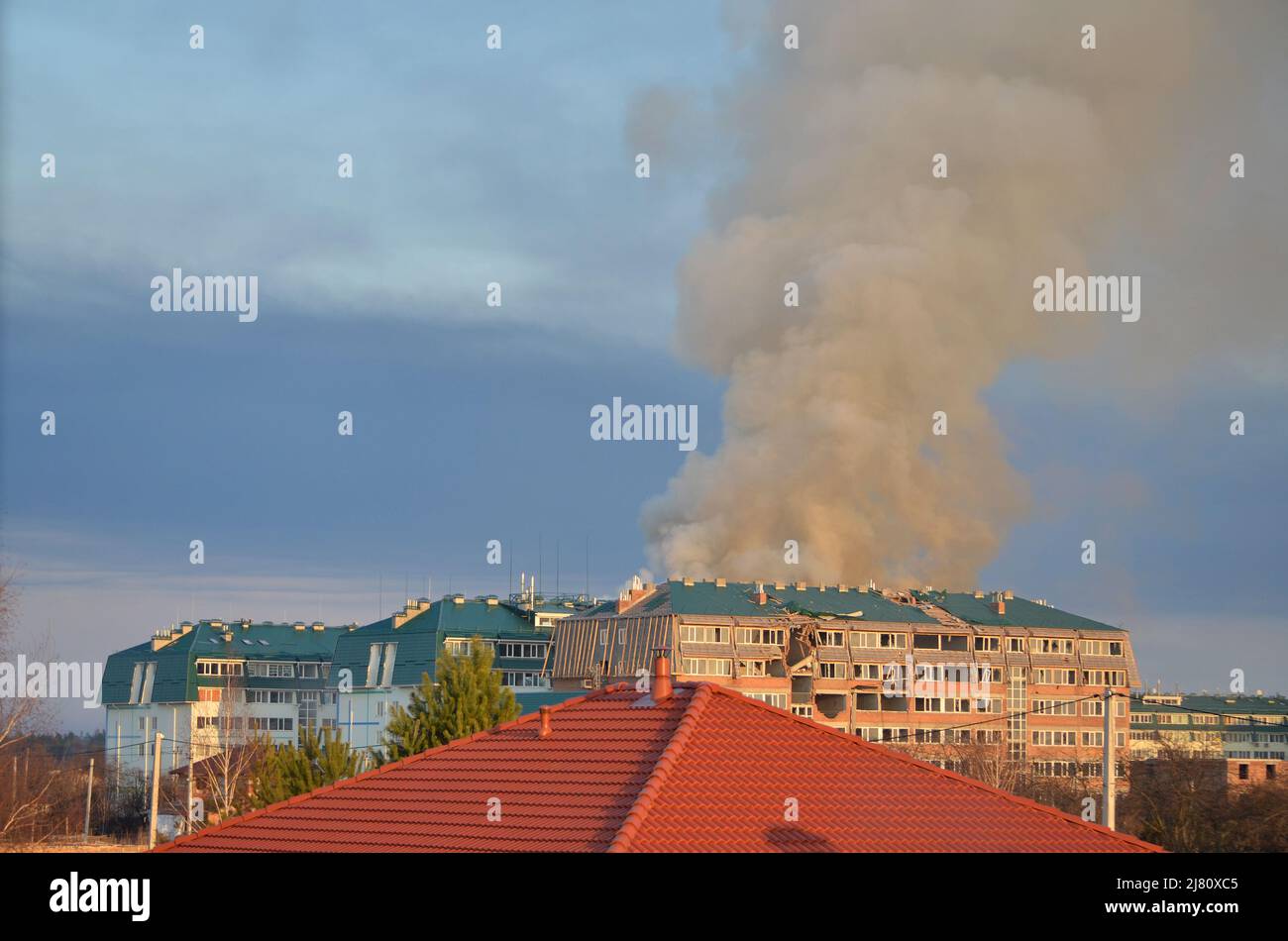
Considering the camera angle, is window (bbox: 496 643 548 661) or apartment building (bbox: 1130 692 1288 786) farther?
apartment building (bbox: 1130 692 1288 786)

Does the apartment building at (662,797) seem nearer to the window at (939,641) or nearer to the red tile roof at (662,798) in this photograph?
the red tile roof at (662,798)

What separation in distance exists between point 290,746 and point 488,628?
73199mm

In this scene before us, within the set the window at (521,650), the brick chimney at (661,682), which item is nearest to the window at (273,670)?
the window at (521,650)

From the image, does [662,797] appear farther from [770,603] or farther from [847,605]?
[847,605]

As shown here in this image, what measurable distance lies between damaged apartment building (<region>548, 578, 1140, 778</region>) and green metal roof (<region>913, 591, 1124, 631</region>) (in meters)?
0.28

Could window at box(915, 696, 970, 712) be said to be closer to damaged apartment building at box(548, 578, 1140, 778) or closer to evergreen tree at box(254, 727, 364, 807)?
damaged apartment building at box(548, 578, 1140, 778)

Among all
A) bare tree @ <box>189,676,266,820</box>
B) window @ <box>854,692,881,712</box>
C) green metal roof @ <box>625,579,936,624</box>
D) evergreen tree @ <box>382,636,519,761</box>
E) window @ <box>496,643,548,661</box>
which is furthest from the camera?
window @ <box>496,643,548,661</box>

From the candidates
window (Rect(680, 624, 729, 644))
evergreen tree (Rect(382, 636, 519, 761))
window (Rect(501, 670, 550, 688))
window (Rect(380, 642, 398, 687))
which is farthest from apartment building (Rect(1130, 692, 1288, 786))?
evergreen tree (Rect(382, 636, 519, 761))

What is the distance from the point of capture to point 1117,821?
62469mm

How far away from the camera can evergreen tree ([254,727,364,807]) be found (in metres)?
39.4

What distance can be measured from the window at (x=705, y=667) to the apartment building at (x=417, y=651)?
1515 cm

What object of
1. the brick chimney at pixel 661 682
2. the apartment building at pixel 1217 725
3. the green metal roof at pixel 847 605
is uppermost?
the green metal roof at pixel 847 605

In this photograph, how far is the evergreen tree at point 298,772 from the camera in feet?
129
